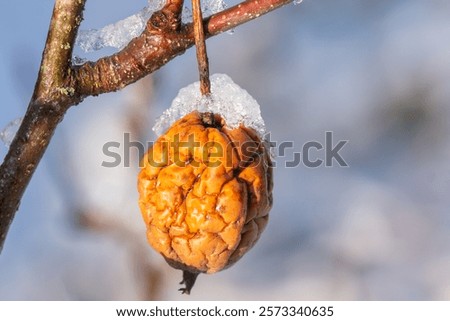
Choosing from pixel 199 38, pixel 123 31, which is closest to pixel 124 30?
pixel 123 31

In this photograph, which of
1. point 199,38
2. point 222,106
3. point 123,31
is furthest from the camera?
point 123,31

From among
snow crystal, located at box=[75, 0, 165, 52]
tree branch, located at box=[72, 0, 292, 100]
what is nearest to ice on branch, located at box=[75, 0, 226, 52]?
snow crystal, located at box=[75, 0, 165, 52]

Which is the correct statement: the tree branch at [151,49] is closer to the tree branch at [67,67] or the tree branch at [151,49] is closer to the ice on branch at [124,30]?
the tree branch at [67,67]

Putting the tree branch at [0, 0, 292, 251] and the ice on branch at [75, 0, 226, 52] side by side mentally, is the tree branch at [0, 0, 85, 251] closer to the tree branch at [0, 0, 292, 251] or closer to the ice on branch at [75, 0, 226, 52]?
the tree branch at [0, 0, 292, 251]

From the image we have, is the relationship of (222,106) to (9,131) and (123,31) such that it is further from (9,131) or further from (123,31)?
(9,131)

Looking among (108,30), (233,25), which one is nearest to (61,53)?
(108,30)

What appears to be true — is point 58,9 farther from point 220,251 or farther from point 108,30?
point 220,251

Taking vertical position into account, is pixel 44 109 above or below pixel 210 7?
below
